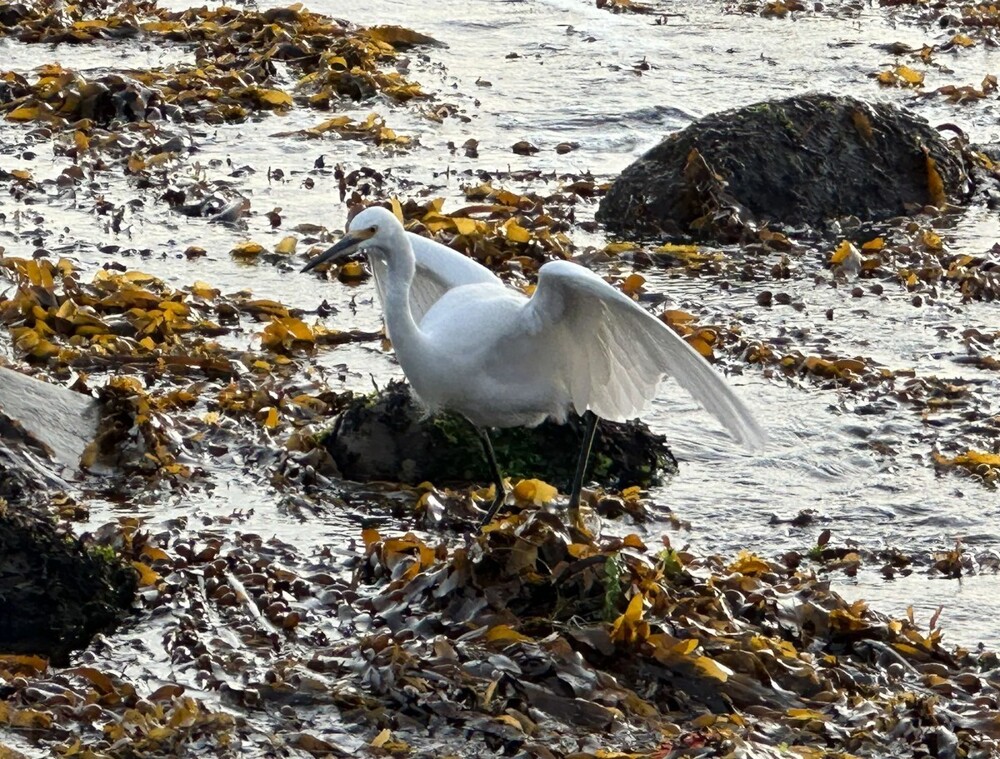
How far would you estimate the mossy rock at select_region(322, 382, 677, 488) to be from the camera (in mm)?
6629

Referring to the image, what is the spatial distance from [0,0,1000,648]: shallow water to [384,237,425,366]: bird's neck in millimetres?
742

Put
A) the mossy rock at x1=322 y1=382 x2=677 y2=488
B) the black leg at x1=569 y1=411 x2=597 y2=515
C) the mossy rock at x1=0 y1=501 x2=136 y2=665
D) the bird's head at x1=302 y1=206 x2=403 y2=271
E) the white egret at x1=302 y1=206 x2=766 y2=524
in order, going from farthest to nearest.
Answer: the mossy rock at x1=322 y1=382 x2=677 y2=488 < the black leg at x1=569 y1=411 x2=597 y2=515 < the bird's head at x1=302 y1=206 x2=403 y2=271 < the white egret at x1=302 y1=206 x2=766 y2=524 < the mossy rock at x1=0 y1=501 x2=136 y2=665

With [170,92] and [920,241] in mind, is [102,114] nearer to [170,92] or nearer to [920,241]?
[170,92]

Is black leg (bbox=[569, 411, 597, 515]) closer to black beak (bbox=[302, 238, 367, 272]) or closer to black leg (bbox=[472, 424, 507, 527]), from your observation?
black leg (bbox=[472, 424, 507, 527])

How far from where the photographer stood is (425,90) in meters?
12.6

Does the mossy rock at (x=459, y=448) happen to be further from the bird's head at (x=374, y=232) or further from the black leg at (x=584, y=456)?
the bird's head at (x=374, y=232)

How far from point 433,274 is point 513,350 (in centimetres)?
88

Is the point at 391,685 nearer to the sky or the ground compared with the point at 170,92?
nearer to the ground

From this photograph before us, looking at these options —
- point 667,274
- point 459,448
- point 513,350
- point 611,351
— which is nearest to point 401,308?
point 513,350

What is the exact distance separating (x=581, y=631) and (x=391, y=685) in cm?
61

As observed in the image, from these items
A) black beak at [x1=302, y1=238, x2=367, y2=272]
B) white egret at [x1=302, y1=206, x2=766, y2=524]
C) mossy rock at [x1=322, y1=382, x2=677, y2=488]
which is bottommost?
mossy rock at [x1=322, y1=382, x2=677, y2=488]

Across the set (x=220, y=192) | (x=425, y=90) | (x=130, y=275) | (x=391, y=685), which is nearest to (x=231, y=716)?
(x=391, y=685)

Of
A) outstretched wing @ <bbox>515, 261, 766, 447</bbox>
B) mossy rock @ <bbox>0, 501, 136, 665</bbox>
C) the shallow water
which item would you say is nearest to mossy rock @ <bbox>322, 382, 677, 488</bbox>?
the shallow water

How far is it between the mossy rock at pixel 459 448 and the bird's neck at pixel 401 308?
2.30 feet
